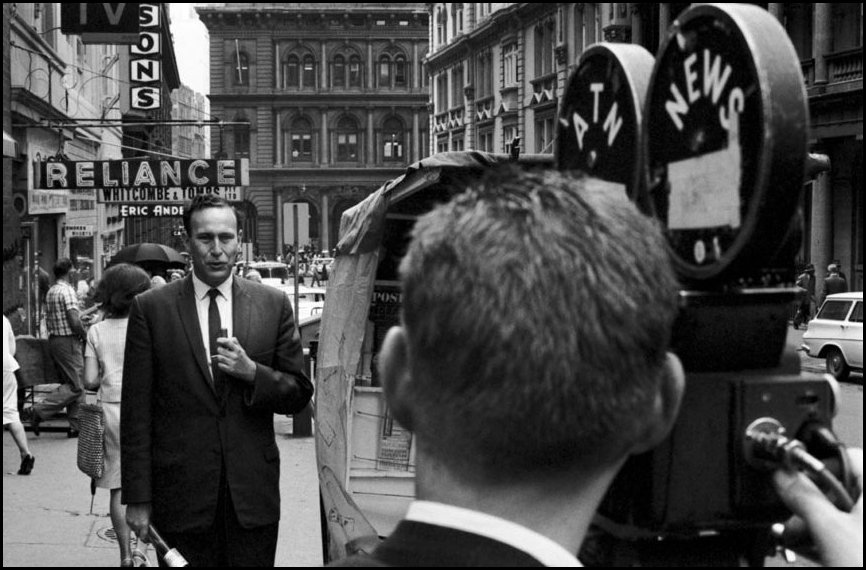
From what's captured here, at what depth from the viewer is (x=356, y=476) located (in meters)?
5.69

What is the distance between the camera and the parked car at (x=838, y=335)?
1720 cm

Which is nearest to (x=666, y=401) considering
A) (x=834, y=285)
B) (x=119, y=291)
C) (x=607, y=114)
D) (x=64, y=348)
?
(x=607, y=114)

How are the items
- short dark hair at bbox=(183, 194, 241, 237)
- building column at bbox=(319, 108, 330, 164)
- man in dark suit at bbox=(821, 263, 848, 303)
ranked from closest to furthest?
short dark hair at bbox=(183, 194, 241, 237)
man in dark suit at bbox=(821, 263, 848, 303)
building column at bbox=(319, 108, 330, 164)

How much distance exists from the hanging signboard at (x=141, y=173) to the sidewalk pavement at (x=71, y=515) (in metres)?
10.8

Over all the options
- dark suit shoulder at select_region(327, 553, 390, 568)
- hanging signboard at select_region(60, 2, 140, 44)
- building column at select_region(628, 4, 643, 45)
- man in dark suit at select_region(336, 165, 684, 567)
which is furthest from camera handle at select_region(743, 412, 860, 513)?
building column at select_region(628, 4, 643, 45)

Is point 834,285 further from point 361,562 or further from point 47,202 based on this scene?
point 361,562

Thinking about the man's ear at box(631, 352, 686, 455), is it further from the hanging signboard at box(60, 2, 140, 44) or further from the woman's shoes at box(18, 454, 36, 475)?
the hanging signboard at box(60, 2, 140, 44)

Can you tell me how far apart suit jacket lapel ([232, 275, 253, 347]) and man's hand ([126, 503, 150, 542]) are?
719 mm

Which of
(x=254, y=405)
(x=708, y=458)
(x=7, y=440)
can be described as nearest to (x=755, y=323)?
(x=708, y=458)

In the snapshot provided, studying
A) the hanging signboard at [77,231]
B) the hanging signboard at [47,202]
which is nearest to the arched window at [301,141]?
the hanging signboard at [77,231]

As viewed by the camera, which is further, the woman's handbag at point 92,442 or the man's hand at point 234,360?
the woman's handbag at point 92,442

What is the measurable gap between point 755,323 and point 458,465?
0.83m

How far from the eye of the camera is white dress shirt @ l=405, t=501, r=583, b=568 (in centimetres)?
114

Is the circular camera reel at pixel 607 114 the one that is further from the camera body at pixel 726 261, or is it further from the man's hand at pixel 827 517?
the man's hand at pixel 827 517
